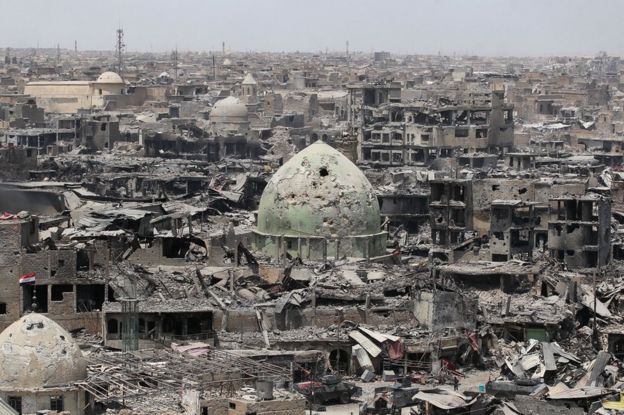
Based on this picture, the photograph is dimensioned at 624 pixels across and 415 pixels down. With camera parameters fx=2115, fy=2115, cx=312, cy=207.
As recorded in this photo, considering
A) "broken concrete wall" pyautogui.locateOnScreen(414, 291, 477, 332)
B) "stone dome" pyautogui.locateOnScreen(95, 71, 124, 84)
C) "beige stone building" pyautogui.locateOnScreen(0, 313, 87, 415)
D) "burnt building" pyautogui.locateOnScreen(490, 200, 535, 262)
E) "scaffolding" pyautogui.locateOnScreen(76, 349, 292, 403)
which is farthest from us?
"stone dome" pyautogui.locateOnScreen(95, 71, 124, 84)

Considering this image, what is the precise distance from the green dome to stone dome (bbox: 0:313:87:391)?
12.2m

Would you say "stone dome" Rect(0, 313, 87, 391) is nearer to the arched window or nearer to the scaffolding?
the scaffolding

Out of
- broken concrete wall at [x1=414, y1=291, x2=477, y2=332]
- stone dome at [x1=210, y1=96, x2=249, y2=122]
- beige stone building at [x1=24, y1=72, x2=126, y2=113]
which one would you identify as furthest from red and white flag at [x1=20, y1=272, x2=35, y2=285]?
beige stone building at [x1=24, y1=72, x2=126, y2=113]

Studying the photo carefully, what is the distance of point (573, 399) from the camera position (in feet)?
95.0

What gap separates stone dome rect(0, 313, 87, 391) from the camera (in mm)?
25641

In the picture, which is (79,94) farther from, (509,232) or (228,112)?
(509,232)

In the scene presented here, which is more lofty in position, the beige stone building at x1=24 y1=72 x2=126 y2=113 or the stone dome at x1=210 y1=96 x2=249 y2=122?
the stone dome at x1=210 y1=96 x2=249 y2=122

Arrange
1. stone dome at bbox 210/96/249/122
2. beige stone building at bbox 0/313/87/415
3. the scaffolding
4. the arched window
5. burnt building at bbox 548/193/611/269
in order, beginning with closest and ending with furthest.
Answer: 1. beige stone building at bbox 0/313/87/415
2. the scaffolding
3. the arched window
4. burnt building at bbox 548/193/611/269
5. stone dome at bbox 210/96/249/122

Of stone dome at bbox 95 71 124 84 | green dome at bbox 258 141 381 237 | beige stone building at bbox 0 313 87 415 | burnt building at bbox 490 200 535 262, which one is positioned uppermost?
green dome at bbox 258 141 381 237

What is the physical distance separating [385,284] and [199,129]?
139ft

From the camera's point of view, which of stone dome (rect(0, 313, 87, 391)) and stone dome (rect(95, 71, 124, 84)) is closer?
stone dome (rect(0, 313, 87, 391))

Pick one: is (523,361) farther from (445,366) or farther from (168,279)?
(168,279)

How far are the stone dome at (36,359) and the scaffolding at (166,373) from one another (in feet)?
0.96

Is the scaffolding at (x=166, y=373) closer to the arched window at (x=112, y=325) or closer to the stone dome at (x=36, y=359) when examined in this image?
the stone dome at (x=36, y=359)
